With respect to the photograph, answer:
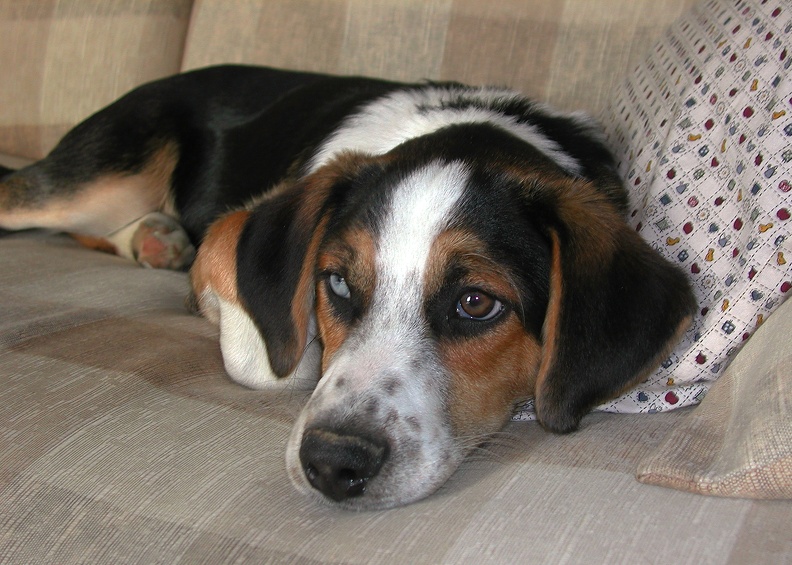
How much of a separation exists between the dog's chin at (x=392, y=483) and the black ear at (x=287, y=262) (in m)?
0.51

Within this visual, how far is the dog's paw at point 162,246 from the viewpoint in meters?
3.65

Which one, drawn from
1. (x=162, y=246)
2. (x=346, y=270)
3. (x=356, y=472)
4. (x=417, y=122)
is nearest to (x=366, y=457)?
(x=356, y=472)

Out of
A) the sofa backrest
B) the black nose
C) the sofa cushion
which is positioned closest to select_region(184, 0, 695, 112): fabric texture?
the sofa backrest

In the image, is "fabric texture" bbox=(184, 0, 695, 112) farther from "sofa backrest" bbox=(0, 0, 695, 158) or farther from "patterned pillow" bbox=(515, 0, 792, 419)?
"patterned pillow" bbox=(515, 0, 792, 419)

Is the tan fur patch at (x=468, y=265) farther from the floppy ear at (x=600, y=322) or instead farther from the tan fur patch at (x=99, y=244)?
the tan fur patch at (x=99, y=244)

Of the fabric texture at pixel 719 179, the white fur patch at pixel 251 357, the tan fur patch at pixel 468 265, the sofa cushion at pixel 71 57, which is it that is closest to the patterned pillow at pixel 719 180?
the fabric texture at pixel 719 179

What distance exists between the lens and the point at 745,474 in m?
1.67

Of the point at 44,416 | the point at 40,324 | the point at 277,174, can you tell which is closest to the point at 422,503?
the point at 44,416

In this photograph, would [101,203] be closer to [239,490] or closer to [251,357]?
[251,357]

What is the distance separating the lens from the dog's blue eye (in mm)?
2286

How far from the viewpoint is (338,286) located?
2314 millimetres

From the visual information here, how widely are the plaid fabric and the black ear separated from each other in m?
0.18

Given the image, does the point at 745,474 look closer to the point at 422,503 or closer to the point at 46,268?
the point at 422,503

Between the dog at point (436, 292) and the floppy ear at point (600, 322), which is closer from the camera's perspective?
the dog at point (436, 292)
